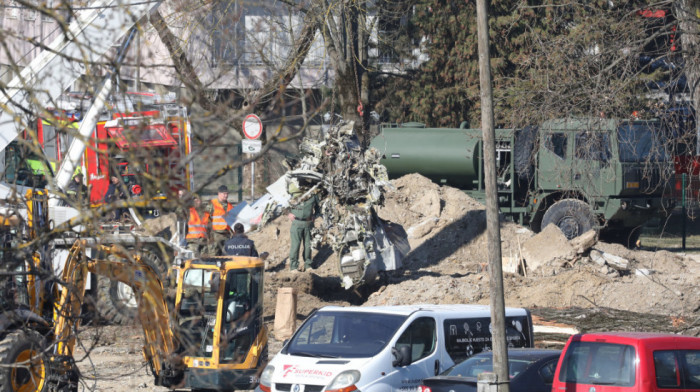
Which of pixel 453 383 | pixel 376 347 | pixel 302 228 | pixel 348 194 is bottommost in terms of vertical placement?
pixel 453 383

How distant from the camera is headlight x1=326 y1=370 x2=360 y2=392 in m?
10.2

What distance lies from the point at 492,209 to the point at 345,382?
103 inches

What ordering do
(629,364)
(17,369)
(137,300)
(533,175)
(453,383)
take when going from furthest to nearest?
(533,175)
(17,369)
(453,383)
(629,364)
(137,300)

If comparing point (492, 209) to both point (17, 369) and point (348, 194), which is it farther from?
point (348, 194)

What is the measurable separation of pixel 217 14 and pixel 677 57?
489 inches

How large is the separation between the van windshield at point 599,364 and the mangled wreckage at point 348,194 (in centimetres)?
878

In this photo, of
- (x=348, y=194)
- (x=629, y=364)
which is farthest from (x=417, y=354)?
(x=348, y=194)

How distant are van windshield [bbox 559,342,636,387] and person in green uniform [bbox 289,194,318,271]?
32.9 ft

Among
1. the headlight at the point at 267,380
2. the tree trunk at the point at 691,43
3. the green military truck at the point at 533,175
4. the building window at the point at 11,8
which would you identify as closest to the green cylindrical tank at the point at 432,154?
the green military truck at the point at 533,175

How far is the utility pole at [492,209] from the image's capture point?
30.3ft

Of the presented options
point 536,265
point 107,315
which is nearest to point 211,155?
point 107,315

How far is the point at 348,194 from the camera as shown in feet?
59.6

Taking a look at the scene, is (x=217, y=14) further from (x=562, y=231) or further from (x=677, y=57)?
(x=677, y=57)

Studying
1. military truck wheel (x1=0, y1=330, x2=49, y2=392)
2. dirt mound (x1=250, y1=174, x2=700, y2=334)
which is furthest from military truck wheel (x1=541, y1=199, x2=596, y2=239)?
military truck wheel (x1=0, y1=330, x2=49, y2=392)
